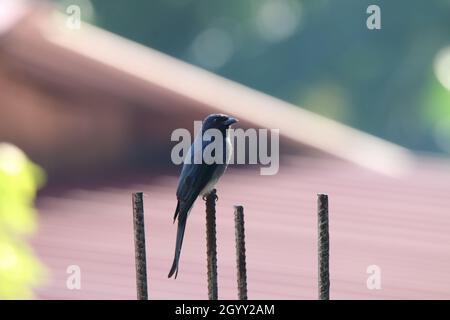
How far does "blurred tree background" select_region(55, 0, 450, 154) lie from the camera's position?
35.6ft

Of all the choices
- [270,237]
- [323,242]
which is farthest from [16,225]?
[270,237]

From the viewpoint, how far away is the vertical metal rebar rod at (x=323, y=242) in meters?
2.15

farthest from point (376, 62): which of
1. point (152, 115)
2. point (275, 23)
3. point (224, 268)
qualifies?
point (224, 268)

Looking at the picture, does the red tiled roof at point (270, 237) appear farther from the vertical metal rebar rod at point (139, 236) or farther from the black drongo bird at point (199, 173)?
the vertical metal rebar rod at point (139, 236)

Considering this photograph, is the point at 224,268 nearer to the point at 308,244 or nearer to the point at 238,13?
the point at 308,244

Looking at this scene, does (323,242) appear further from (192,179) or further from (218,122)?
(218,122)

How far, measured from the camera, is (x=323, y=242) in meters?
2.17

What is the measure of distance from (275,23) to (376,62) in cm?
132

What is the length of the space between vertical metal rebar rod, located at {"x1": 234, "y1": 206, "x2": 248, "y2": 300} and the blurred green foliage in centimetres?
95

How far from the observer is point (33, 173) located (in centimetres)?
305

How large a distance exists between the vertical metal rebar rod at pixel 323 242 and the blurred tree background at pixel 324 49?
28.0 feet

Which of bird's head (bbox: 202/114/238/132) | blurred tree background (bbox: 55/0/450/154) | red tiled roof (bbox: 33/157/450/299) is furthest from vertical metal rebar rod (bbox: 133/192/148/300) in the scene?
blurred tree background (bbox: 55/0/450/154)

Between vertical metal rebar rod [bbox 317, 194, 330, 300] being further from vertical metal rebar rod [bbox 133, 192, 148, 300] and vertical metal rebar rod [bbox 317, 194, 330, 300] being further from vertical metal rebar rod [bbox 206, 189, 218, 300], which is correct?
vertical metal rebar rod [bbox 133, 192, 148, 300]

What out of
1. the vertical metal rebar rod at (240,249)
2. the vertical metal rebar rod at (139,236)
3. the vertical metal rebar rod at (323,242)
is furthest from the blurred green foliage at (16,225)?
the vertical metal rebar rod at (323,242)
